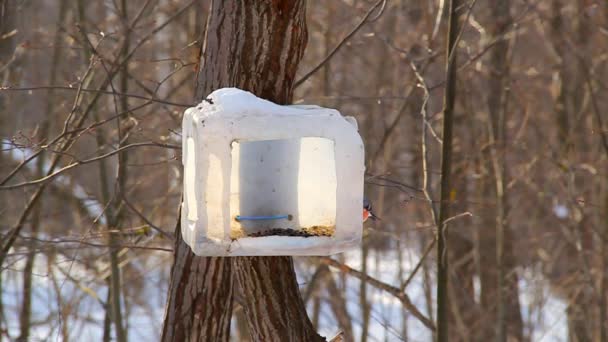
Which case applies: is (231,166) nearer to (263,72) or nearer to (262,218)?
(262,218)

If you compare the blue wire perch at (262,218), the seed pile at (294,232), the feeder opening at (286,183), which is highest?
the feeder opening at (286,183)

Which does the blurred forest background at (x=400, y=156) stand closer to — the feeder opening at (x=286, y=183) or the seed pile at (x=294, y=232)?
the feeder opening at (x=286, y=183)

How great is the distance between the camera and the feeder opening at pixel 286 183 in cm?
283

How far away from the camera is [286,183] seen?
9.44 ft

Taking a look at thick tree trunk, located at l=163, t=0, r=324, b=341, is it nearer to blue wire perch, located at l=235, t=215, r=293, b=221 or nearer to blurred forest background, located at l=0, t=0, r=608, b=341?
blue wire perch, located at l=235, t=215, r=293, b=221

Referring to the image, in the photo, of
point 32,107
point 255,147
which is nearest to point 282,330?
point 255,147

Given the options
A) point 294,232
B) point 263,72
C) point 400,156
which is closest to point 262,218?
point 294,232

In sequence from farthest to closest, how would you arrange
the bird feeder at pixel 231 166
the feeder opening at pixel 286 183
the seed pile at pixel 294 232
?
the feeder opening at pixel 286 183, the seed pile at pixel 294 232, the bird feeder at pixel 231 166

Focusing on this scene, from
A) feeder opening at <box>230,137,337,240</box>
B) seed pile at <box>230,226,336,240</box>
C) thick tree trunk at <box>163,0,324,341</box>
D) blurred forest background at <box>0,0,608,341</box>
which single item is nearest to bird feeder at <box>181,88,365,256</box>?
seed pile at <box>230,226,336,240</box>

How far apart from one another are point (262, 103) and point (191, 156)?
11.2 inches

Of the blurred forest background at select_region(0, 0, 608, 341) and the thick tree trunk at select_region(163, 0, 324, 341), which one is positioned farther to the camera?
the blurred forest background at select_region(0, 0, 608, 341)

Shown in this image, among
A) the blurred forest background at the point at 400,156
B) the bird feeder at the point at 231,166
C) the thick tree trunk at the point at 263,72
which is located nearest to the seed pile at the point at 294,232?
the bird feeder at the point at 231,166

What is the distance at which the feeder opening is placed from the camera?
9.28 ft

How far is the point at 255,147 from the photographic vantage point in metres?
2.88
